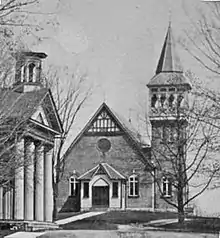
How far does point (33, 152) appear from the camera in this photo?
18.5 ft

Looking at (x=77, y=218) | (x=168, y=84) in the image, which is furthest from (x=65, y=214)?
(x=168, y=84)

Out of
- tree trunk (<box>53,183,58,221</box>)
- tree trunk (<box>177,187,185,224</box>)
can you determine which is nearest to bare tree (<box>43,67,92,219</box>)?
tree trunk (<box>53,183,58,221</box>)

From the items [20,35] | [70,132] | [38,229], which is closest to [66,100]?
[70,132]

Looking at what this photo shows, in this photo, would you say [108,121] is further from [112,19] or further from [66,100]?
[112,19]

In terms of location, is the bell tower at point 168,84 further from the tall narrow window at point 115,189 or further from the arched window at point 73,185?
the arched window at point 73,185

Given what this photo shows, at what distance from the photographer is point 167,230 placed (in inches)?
209

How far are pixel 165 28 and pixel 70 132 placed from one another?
1108 mm

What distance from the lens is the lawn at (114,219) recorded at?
17.8ft

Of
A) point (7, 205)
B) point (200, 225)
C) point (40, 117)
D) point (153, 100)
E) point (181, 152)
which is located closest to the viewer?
point (200, 225)

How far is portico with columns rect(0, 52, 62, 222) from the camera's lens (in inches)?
216

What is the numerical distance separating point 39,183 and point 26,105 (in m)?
0.67

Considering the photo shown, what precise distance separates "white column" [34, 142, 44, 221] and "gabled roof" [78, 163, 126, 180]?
328mm

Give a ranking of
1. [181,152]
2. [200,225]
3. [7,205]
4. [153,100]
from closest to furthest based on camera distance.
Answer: [200,225] < [181,152] < [153,100] < [7,205]

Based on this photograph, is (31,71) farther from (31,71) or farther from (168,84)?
(168,84)
